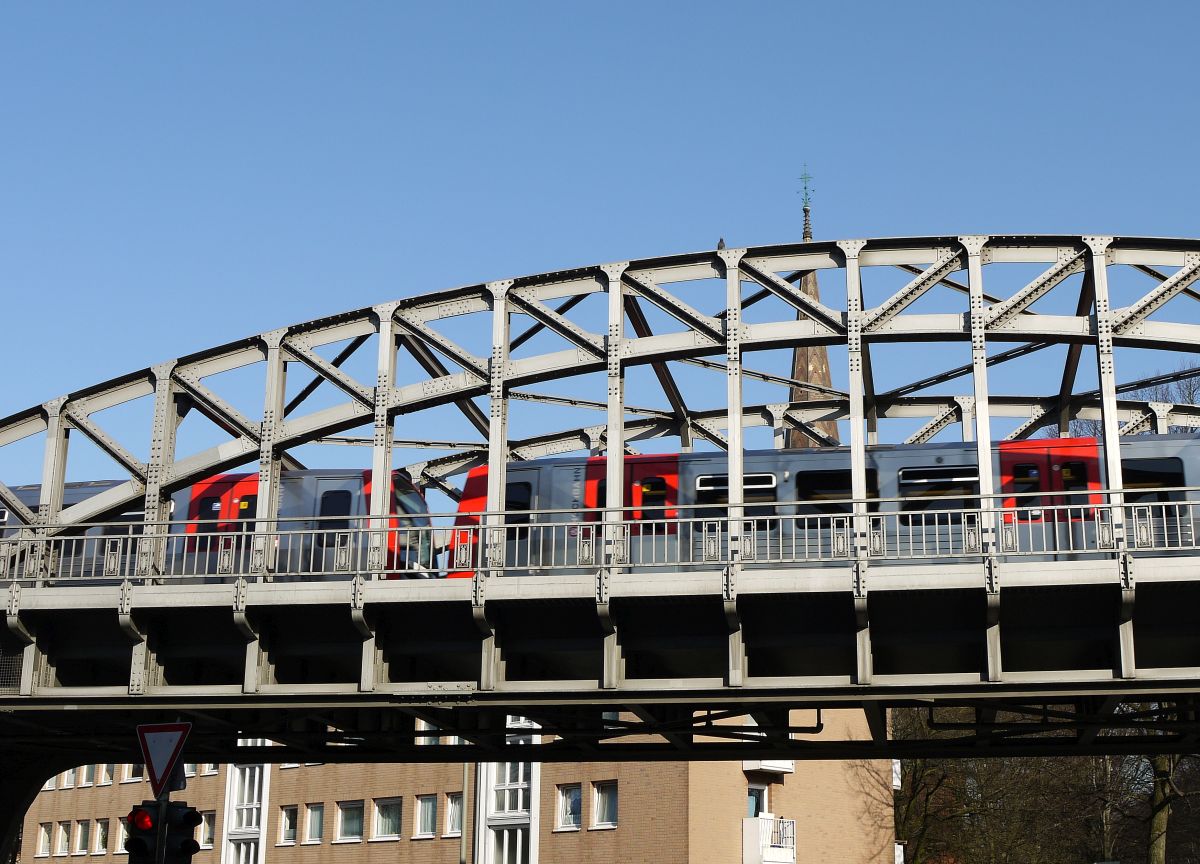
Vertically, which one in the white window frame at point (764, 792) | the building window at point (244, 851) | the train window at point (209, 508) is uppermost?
the train window at point (209, 508)

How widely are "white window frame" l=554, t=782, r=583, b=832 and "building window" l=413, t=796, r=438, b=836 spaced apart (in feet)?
19.6

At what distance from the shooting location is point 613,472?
2341 cm

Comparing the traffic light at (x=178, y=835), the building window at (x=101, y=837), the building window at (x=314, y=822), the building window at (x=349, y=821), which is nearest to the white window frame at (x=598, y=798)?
the building window at (x=349, y=821)

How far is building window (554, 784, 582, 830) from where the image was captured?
1994 inches

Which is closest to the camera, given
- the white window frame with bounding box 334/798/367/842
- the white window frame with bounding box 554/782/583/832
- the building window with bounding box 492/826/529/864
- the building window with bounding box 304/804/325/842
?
the white window frame with bounding box 554/782/583/832

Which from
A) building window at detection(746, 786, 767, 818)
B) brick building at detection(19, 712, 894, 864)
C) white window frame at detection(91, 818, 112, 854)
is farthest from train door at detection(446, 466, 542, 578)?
white window frame at detection(91, 818, 112, 854)

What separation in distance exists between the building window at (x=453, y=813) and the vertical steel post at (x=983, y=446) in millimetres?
34502

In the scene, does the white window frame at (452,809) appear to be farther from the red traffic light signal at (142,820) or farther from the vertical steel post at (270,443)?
the red traffic light signal at (142,820)

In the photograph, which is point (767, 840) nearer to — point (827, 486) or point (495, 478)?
point (827, 486)

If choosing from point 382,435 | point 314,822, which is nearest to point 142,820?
point 382,435

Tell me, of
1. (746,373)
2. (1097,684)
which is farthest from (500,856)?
(1097,684)

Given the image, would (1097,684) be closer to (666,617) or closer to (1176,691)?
(1176,691)

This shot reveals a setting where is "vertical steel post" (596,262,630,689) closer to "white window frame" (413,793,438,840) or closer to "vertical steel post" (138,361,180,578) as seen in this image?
"vertical steel post" (138,361,180,578)

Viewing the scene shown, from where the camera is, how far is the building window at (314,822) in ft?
194
